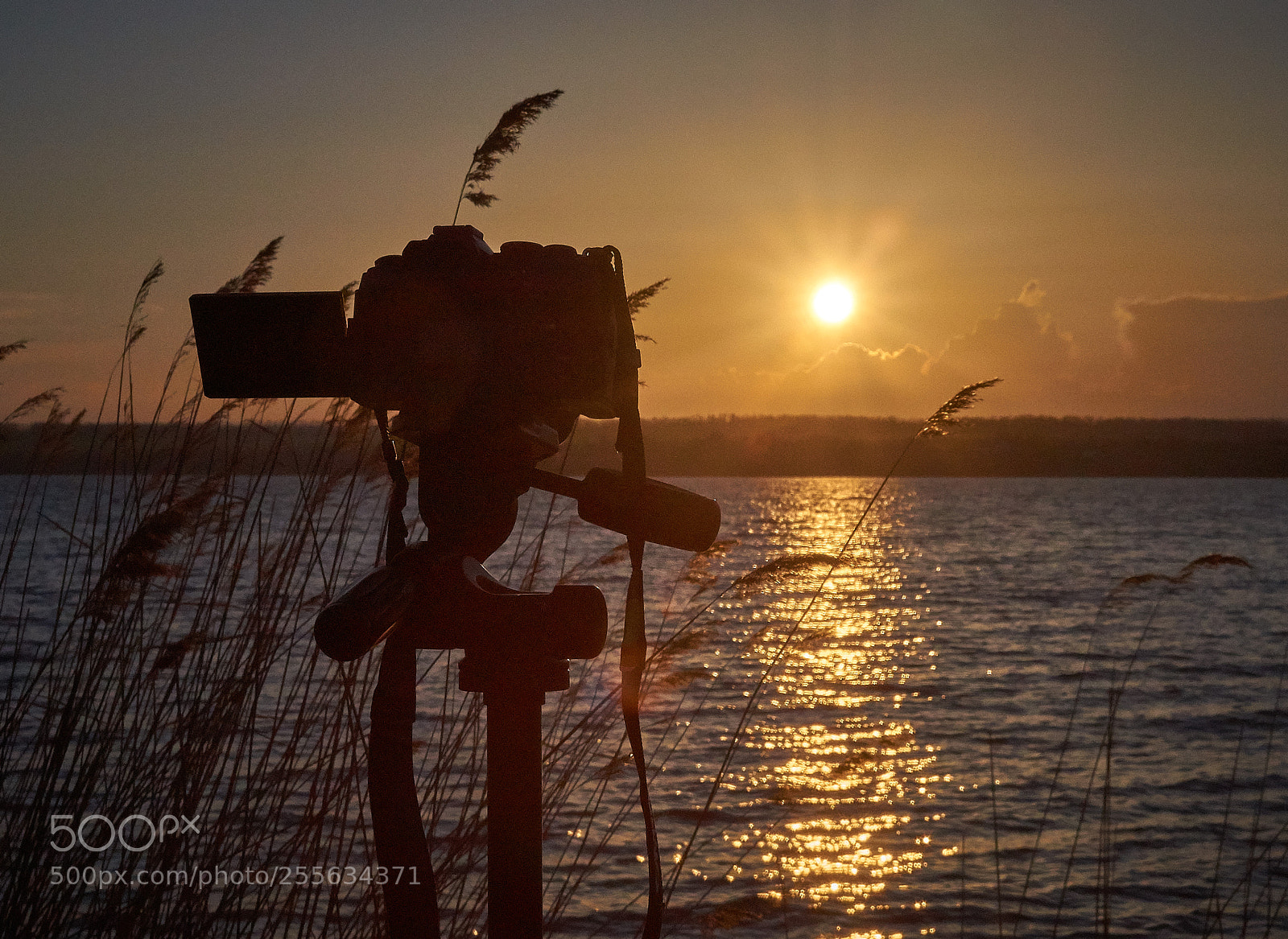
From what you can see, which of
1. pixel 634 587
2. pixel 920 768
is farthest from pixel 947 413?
pixel 920 768

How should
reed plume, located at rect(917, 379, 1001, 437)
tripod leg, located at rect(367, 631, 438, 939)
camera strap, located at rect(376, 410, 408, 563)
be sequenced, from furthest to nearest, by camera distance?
reed plume, located at rect(917, 379, 1001, 437)
camera strap, located at rect(376, 410, 408, 563)
tripod leg, located at rect(367, 631, 438, 939)

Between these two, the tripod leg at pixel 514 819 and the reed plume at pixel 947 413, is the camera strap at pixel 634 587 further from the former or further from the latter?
the reed plume at pixel 947 413

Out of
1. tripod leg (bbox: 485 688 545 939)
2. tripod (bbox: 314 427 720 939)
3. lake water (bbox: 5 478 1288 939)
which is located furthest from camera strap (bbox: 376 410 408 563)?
lake water (bbox: 5 478 1288 939)

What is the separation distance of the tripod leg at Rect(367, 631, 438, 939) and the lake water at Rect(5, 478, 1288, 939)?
44.7 inches

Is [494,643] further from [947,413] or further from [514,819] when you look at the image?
[947,413]

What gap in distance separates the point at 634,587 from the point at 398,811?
1.06 feet

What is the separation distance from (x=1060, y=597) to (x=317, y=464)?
1866 centimetres

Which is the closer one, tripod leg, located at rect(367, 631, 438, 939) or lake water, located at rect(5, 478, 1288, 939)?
tripod leg, located at rect(367, 631, 438, 939)

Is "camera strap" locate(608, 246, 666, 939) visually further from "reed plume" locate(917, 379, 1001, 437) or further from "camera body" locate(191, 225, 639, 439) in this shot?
"reed plume" locate(917, 379, 1001, 437)

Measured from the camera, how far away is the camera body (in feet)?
3.45

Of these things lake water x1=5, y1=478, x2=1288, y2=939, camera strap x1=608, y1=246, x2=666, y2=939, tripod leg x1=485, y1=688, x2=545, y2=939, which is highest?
camera strap x1=608, y1=246, x2=666, y2=939

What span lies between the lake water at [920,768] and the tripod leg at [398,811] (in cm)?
114

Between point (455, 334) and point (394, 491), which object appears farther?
point (394, 491)

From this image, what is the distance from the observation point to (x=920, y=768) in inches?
264
